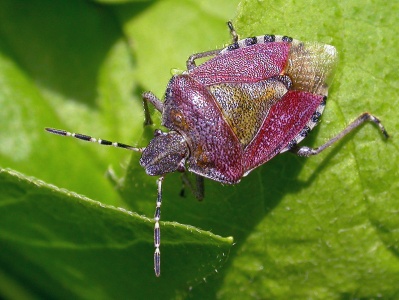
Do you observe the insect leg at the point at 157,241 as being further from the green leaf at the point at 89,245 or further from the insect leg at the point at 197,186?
the insect leg at the point at 197,186

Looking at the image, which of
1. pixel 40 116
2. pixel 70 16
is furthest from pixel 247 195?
pixel 70 16

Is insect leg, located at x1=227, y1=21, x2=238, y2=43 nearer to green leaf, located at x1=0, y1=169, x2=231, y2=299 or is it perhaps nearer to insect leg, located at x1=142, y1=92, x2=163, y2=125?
insect leg, located at x1=142, y1=92, x2=163, y2=125

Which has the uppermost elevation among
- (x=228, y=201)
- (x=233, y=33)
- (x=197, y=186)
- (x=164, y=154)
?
(x=233, y=33)

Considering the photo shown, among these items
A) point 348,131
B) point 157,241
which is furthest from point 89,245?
point 348,131

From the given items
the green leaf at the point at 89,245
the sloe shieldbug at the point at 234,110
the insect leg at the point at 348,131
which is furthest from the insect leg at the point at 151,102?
the insect leg at the point at 348,131

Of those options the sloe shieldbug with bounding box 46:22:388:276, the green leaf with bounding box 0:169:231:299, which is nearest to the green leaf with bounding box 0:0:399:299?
the green leaf with bounding box 0:169:231:299

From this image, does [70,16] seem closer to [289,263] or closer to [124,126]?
[124,126]

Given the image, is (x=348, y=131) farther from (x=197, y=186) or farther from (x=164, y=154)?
(x=164, y=154)
